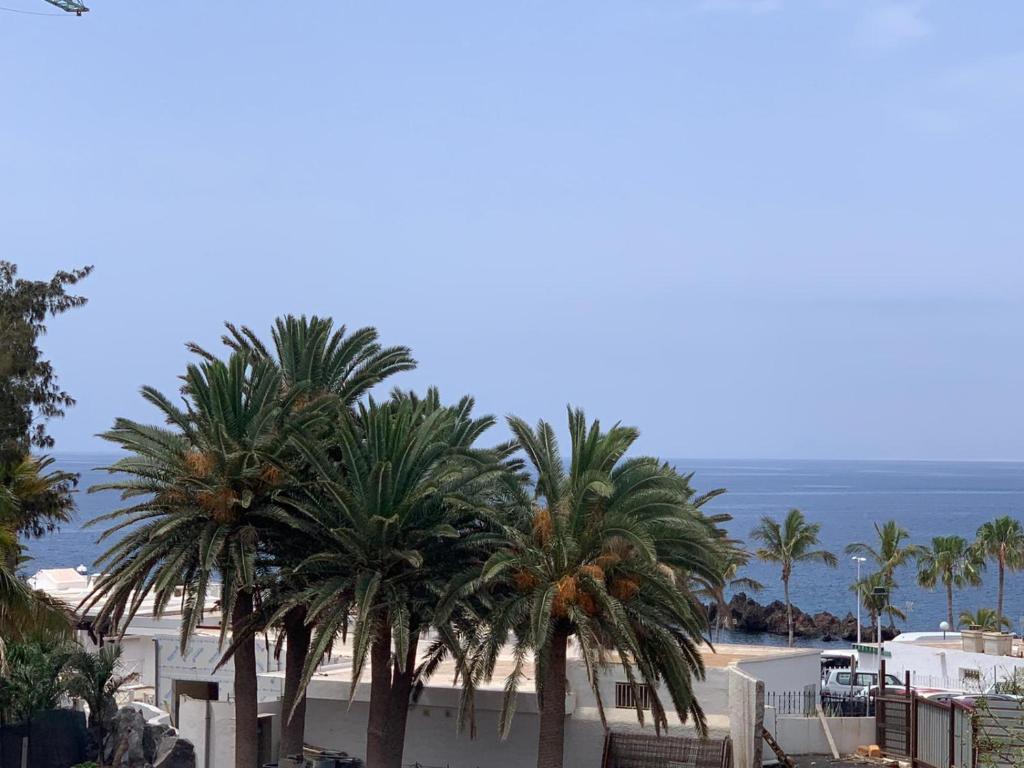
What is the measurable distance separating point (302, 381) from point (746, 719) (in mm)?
11855

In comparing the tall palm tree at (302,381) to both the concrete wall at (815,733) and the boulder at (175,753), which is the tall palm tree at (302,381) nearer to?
the boulder at (175,753)

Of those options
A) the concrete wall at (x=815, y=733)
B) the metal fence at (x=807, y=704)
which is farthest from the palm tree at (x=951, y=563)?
the concrete wall at (x=815, y=733)

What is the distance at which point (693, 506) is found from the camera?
94.9ft

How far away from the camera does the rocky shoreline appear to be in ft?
311

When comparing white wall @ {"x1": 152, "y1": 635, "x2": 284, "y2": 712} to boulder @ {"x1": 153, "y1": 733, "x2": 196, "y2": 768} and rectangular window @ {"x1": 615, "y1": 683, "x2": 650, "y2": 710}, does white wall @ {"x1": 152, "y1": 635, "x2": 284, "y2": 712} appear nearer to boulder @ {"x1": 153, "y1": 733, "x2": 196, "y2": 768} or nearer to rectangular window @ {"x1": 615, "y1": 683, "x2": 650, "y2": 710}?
boulder @ {"x1": 153, "y1": 733, "x2": 196, "y2": 768}

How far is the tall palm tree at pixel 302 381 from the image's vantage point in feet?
92.3

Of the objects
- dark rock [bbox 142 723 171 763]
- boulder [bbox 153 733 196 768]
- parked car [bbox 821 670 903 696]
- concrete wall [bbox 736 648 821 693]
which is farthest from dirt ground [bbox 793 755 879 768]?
dark rock [bbox 142 723 171 763]

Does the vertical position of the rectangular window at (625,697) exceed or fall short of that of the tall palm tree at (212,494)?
it falls short

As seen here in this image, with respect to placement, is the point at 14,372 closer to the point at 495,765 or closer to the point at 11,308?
the point at 11,308

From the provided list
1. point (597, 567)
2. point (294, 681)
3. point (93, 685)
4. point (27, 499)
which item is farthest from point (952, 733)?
point (27, 499)

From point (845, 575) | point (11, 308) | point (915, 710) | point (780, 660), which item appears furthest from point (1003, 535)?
point (845, 575)

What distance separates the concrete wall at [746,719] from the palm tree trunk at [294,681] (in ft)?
30.3

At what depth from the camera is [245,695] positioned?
28.4 metres

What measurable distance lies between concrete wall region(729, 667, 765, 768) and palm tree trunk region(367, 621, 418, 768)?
6795mm
